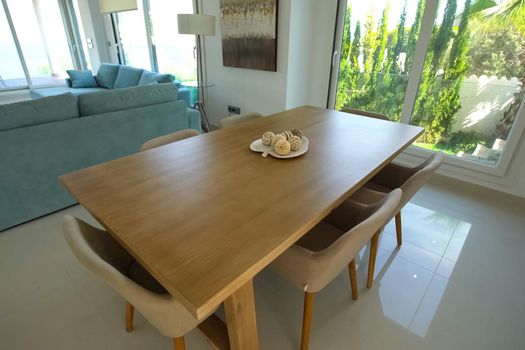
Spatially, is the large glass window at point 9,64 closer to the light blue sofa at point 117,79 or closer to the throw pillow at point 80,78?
the light blue sofa at point 117,79

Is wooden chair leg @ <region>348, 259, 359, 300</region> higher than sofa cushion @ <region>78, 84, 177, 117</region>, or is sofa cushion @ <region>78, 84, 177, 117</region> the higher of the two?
sofa cushion @ <region>78, 84, 177, 117</region>

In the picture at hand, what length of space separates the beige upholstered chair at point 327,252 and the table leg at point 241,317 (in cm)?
25

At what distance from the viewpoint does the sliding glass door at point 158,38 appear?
4.43 m

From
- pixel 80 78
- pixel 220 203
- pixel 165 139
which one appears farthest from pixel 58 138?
pixel 80 78

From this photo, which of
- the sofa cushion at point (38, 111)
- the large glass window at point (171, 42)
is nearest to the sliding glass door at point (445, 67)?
the large glass window at point (171, 42)

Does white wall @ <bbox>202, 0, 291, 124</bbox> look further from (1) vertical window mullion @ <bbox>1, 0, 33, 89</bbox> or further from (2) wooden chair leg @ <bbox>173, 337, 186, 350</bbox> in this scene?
(1) vertical window mullion @ <bbox>1, 0, 33, 89</bbox>

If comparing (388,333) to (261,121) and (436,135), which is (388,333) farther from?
(436,135)

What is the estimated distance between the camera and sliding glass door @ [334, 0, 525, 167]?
238 centimetres

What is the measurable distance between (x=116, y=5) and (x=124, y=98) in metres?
3.76

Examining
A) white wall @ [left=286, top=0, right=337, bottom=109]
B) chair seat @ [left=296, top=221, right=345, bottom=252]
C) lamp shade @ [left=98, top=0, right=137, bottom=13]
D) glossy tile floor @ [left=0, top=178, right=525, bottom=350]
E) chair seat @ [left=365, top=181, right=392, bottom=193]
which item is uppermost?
lamp shade @ [left=98, top=0, right=137, bottom=13]

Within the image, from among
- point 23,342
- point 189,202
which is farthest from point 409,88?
point 23,342

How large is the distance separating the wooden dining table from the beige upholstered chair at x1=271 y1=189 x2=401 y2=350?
0.13 metres

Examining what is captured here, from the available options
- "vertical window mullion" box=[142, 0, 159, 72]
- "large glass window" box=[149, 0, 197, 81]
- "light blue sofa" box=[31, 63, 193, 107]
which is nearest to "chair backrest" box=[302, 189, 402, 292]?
"light blue sofa" box=[31, 63, 193, 107]

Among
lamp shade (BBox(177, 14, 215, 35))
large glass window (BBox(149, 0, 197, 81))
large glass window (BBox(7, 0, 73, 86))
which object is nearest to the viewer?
lamp shade (BBox(177, 14, 215, 35))
